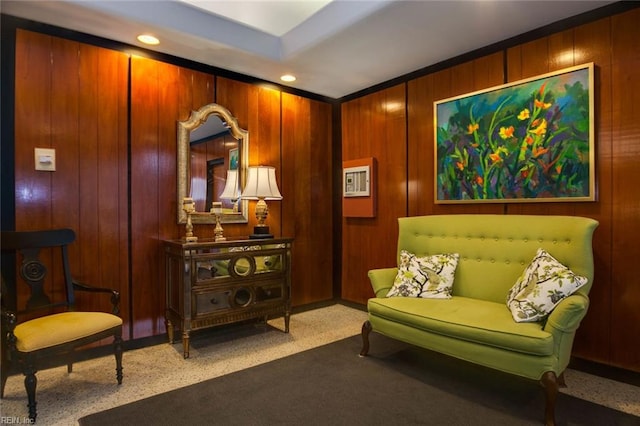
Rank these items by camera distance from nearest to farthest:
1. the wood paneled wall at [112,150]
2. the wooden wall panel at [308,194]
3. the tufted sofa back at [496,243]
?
the tufted sofa back at [496,243], the wood paneled wall at [112,150], the wooden wall panel at [308,194]

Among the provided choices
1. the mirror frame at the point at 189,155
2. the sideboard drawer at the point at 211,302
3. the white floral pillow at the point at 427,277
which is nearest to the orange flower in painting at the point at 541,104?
the white floral pillow at the point at 427,277

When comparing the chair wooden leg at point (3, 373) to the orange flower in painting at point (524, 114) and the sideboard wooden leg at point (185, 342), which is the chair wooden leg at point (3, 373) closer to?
the sideboard wooden leg at point (185, 342)

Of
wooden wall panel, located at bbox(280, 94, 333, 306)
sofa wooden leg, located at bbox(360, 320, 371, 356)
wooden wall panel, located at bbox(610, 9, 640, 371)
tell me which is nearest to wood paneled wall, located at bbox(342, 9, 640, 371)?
wooden wall panel, located at bbox(610, 9, 640, 371)

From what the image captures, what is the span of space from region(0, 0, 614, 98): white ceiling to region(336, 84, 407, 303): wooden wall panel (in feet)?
1.50

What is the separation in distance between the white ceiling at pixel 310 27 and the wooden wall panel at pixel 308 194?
2.27 ft

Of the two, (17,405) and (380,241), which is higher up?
(380,241)

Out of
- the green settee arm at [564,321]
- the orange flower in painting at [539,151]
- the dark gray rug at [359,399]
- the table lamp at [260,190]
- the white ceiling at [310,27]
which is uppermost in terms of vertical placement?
the white ceiling at [310,27]

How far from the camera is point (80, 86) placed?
282 centimetres

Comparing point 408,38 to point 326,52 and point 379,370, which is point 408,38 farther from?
point 379,370

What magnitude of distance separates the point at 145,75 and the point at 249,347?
2.55 m

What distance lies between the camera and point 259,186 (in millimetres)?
3494

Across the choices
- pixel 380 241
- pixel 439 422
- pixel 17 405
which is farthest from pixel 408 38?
pixel 17 405

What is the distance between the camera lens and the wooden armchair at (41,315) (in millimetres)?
2041

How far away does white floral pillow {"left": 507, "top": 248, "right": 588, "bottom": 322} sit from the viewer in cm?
211
